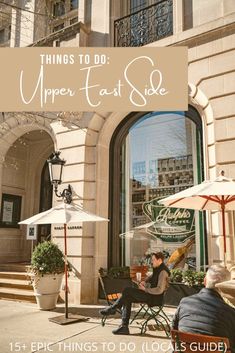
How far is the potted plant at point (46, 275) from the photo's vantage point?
8.23m

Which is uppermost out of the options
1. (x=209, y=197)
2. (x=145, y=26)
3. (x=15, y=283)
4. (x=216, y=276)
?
(x=145, y=26)

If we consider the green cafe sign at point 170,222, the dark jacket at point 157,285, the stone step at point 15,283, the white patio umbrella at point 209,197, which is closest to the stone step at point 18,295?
the stone step at point 15,283

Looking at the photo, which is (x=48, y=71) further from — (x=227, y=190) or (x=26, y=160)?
(x=26, y=160)

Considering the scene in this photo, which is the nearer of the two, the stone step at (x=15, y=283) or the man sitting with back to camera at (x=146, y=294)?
the man sitting with back to camera at (x=146, y=294)

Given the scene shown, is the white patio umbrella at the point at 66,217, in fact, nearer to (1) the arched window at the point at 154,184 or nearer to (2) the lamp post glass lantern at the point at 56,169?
(2) the lamp post glass lantern at the point at 56,169

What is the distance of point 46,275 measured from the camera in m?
8.27

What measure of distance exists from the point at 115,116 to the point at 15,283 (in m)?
5.29

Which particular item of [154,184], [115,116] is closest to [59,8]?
[115,116]

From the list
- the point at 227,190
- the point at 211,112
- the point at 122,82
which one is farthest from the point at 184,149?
the point at 227,190

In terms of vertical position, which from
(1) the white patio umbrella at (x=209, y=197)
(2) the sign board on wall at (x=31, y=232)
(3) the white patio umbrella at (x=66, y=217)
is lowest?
(2) the sign board on wall at (x=31, y=232)

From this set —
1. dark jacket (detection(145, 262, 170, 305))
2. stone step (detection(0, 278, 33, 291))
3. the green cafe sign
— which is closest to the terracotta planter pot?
stone step (detection(0, 278, 33, 291))

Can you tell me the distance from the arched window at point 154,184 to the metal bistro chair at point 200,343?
5402mm

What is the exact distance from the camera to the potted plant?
8.23 m

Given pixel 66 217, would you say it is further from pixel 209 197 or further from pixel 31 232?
pixel 31 232
